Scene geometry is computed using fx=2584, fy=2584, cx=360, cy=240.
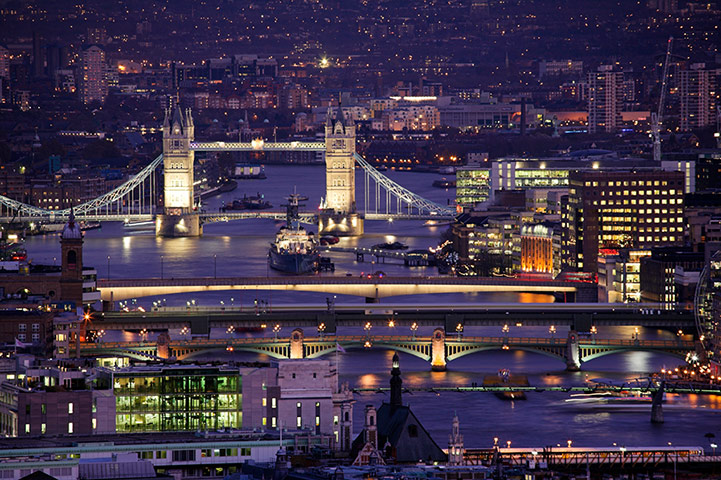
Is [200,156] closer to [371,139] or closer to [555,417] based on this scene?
[371,139]

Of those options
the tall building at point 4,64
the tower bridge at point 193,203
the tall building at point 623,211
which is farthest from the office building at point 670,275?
the tall building at point 4,64

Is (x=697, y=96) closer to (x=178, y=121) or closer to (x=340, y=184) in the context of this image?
(x=178, y=121)

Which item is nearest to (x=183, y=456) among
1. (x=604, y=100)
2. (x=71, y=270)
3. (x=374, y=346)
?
(x=374, y=346)

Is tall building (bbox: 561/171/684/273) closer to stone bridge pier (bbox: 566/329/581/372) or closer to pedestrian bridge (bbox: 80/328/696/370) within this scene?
pedestrian bridge (bbox: 80/328/696/370)

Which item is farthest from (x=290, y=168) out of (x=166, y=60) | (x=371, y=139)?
(x=166, y=60)

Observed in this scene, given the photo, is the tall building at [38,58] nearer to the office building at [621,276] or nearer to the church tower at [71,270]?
the office building at [621,276]

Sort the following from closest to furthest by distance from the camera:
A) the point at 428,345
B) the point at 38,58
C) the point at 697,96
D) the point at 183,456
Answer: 1. the point at 183,456
2. the point at 428,345
3. the point at 697,96
4. the point at 38,58
